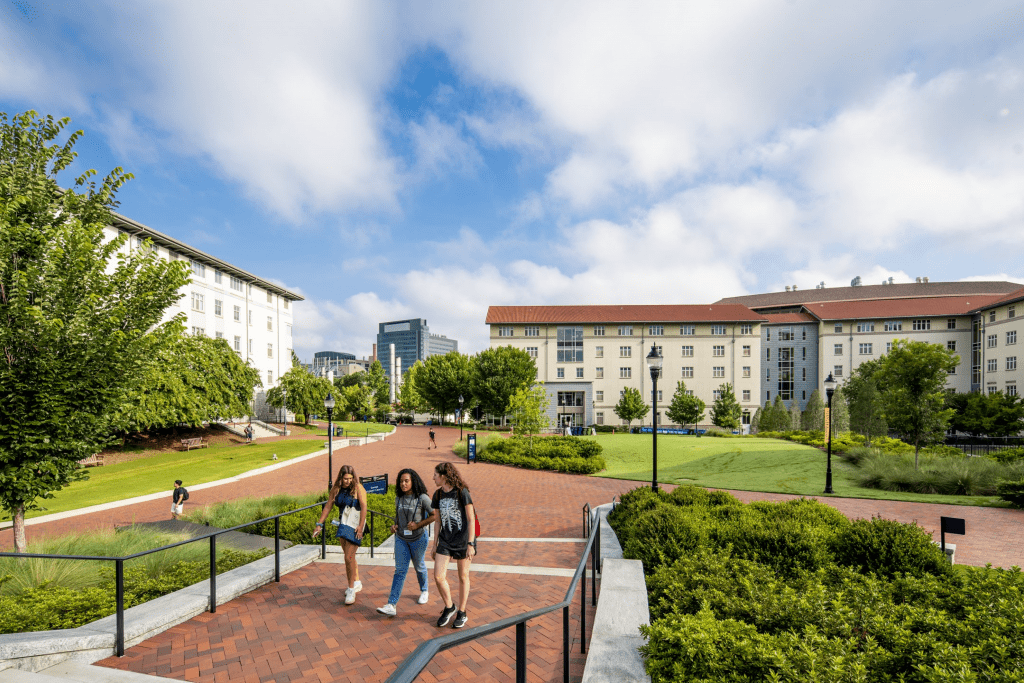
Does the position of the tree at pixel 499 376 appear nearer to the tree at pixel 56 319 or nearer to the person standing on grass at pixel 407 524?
the tree at pixel 56 319

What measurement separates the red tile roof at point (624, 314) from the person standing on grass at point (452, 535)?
54.4 meters

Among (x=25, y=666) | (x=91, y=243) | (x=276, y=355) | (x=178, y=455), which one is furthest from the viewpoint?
(x=276, y=355)

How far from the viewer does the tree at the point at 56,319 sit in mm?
7258

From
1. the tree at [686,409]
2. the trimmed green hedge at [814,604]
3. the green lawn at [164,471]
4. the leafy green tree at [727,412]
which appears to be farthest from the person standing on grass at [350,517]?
the leafy green tree at [727,412]

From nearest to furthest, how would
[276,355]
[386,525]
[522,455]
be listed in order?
1. [386,525]
2. [522,455]
3. [276,355]

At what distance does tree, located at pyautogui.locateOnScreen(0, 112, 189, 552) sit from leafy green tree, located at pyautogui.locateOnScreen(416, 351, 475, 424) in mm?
47389

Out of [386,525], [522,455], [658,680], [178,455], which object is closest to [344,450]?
[178,455]

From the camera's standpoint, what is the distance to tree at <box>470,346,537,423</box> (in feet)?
160

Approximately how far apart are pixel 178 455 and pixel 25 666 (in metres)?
31.7

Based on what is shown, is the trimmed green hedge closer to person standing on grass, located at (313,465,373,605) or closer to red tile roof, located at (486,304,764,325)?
person standing on grass, located at (313,465,373,605)

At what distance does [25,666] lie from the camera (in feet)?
14.4

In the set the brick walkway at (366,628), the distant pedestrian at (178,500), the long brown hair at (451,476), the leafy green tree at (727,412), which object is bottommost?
the leafy green tree at (727,412)

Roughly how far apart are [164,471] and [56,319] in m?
21.6

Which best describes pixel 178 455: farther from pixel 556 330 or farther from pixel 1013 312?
pixel 1013 312
